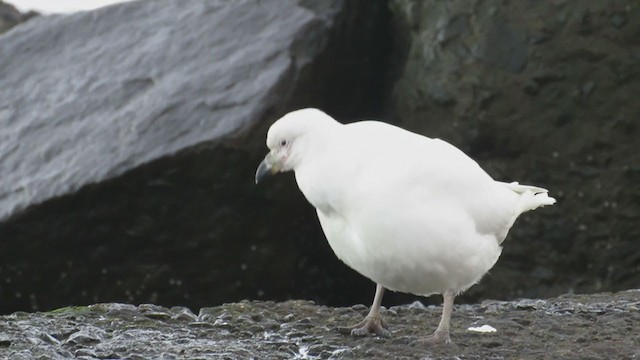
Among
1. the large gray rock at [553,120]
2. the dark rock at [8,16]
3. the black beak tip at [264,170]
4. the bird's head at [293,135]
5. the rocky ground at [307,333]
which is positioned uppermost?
the large gray rock at [553,120]

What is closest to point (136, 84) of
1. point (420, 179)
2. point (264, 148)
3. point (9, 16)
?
point (264, 148)

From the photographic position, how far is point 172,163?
7156 mm

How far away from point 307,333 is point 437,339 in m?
0.51

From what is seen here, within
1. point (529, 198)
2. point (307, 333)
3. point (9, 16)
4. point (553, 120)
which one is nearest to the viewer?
point (307, 333)

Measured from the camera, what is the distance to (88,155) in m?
7.34

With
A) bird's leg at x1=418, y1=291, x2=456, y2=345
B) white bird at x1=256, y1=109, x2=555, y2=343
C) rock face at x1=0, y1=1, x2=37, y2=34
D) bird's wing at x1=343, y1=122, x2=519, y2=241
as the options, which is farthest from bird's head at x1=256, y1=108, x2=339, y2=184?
rock face at x1=0, y1=1, x2=37, y2=34

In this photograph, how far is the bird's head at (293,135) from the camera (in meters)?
4.75

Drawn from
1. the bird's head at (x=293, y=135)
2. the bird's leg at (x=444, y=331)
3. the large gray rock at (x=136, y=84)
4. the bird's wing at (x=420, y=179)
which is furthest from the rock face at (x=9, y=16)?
the bird's leg at (x=444, y=331)

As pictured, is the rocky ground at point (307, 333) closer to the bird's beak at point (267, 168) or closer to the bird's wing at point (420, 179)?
the bird's wing at point (420, 179)

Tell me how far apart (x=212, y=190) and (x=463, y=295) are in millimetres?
1767

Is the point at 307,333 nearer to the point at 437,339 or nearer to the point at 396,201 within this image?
the point at 437,339

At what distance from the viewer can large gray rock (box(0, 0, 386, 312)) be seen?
7207 millimetres

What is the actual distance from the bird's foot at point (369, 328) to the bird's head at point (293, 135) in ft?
2.23

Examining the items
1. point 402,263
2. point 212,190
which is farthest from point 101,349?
point 212,190
